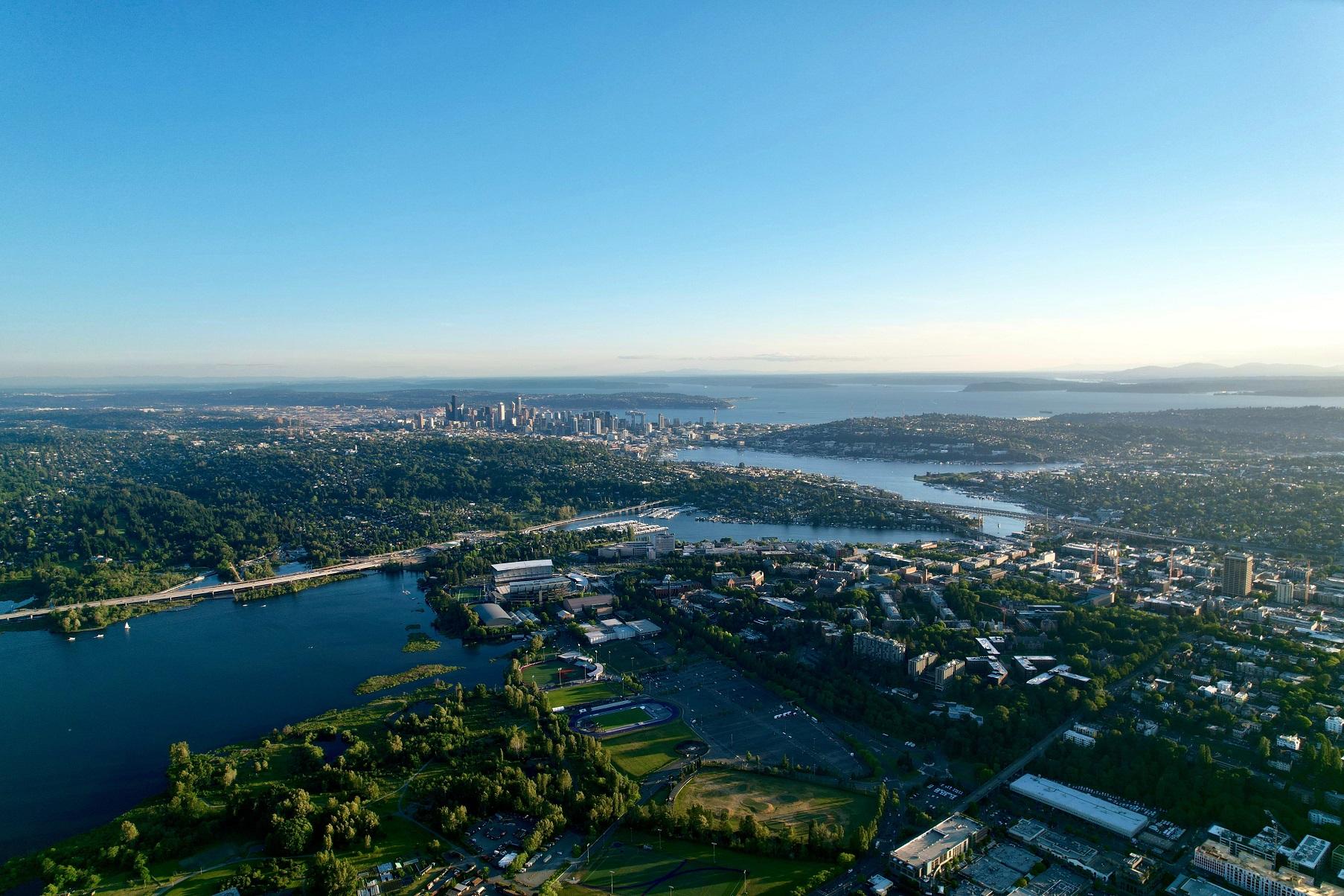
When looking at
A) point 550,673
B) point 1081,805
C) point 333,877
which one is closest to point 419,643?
point 550,673

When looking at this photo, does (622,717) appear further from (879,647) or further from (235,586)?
(235,586)

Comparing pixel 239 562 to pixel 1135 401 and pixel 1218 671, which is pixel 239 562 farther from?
pixel 1135 401

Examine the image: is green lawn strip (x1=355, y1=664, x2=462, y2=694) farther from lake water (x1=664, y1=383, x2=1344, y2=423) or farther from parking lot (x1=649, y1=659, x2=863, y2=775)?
lake water (x1=664, y1=383, x2=1344, y2=423)

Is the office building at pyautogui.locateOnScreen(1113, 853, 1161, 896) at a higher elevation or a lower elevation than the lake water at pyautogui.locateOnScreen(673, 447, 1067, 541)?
lower

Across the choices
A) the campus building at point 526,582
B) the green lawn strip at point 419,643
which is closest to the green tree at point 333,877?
the green lawn strip at point 419,643

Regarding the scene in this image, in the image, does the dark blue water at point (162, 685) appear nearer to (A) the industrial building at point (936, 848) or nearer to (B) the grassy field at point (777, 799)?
(B) the grassy field at point (777, 799)

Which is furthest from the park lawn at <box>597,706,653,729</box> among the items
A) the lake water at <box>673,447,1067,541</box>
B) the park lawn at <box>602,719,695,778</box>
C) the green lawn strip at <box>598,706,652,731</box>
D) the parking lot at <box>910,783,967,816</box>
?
the lake water at <box>673,447,1067,541</box>
